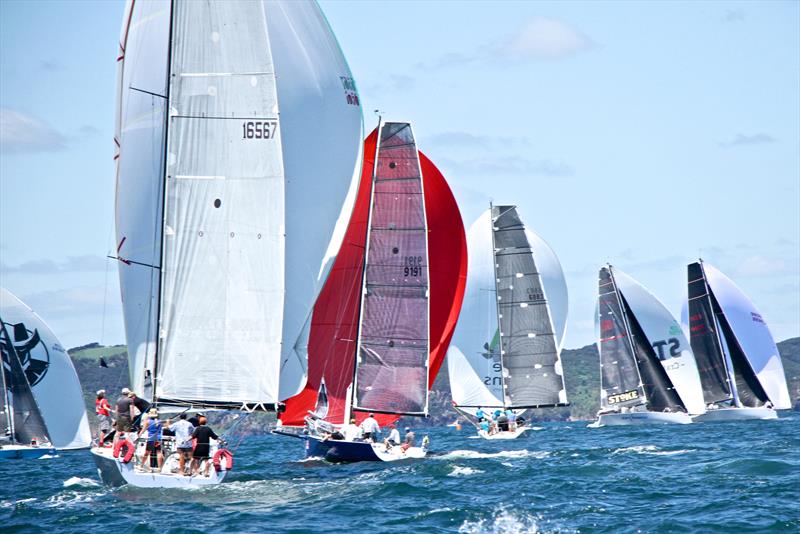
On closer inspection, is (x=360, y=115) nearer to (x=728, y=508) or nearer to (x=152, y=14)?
(x=152, y=14)

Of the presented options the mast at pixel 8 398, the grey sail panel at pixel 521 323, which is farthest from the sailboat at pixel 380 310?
the mast at pixel 8 398

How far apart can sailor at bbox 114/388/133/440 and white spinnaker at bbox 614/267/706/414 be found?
40.1m

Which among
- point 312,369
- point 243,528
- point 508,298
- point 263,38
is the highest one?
point 263,38

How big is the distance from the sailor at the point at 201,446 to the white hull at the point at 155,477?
14 cm

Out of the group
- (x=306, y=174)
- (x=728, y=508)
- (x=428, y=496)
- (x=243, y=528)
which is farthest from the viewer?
(x=306, y=174)

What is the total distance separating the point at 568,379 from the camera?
180375 mm

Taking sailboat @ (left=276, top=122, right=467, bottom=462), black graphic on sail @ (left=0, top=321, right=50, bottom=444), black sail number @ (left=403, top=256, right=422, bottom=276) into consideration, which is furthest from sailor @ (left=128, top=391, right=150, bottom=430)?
black graphic on sail @ (left=0, top=321, right=50, bottom=444)

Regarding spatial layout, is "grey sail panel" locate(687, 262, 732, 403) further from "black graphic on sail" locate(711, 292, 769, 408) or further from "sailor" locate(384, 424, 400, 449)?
"sailor" locate(384, 424, 400, 449)

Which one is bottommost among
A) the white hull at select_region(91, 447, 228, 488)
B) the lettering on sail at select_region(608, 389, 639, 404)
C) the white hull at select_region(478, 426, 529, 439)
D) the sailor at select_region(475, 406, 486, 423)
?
the white hull at select_region(91, 447, 228, 488)

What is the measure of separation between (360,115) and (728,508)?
1258 cm

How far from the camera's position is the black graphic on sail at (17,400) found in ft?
169

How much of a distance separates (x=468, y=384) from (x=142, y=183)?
28.1m

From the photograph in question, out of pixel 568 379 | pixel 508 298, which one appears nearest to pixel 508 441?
pixel 508 298

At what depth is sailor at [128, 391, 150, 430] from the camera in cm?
2731
